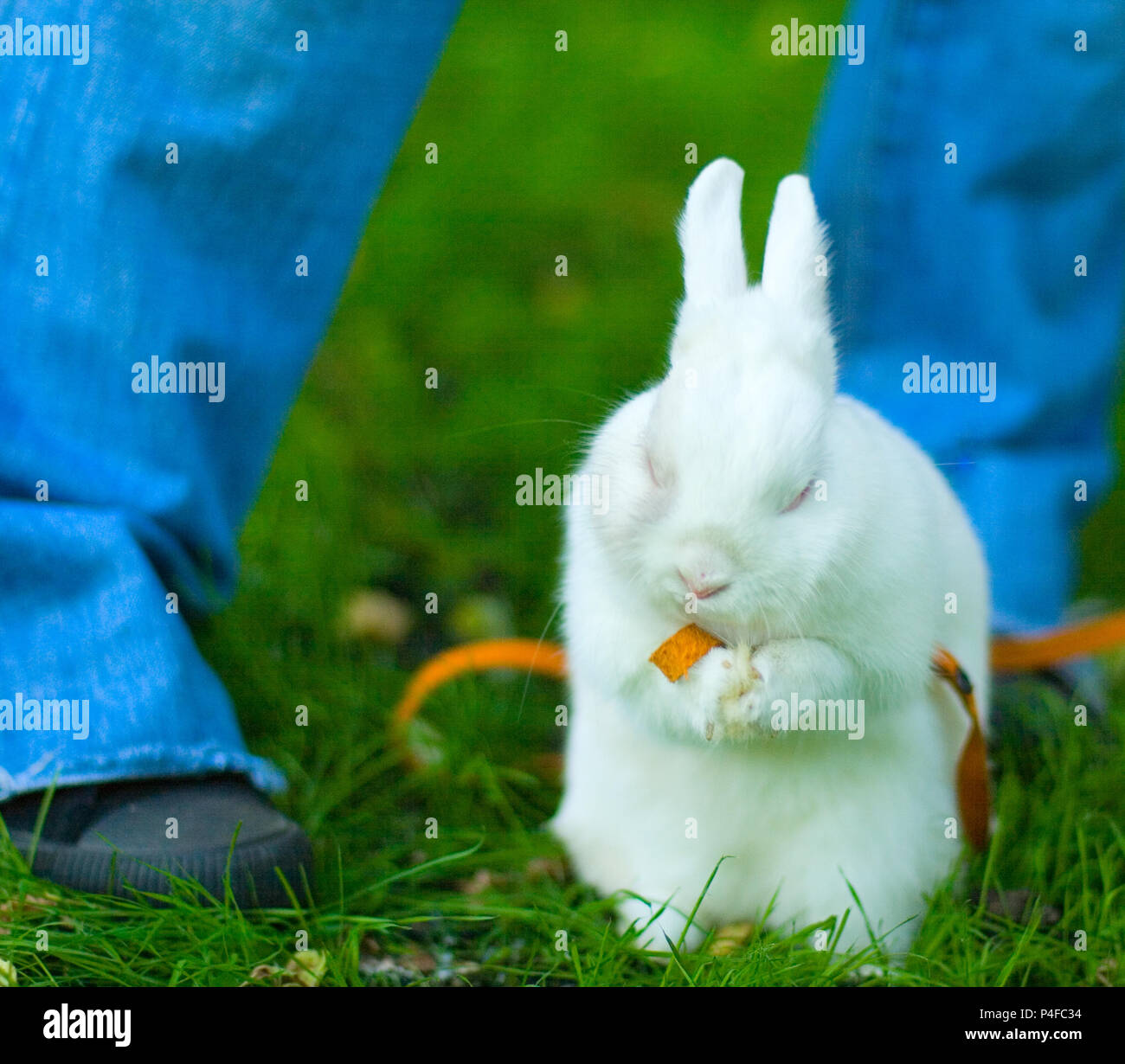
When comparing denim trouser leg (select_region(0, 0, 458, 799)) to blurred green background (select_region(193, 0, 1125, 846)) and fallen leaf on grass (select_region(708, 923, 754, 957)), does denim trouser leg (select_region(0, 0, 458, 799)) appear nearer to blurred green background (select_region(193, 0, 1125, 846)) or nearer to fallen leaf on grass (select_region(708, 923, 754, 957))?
Answer: blurred green background (select_region(193, 0, 1125, 846))

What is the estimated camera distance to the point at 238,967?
6.21 ft

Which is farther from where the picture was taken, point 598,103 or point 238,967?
point 598,103

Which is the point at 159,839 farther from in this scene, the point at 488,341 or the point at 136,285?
the point at 488,341

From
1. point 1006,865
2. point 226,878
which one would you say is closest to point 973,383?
point 1006,865

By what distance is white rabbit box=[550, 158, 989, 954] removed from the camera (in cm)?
165

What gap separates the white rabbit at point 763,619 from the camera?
5.41 feet

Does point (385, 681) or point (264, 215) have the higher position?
point (264, 215)

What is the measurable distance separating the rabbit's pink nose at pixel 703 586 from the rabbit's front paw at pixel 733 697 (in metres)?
0.16

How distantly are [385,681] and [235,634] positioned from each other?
13.7 inches

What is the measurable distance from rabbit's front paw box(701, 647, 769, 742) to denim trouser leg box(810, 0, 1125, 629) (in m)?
1.24
